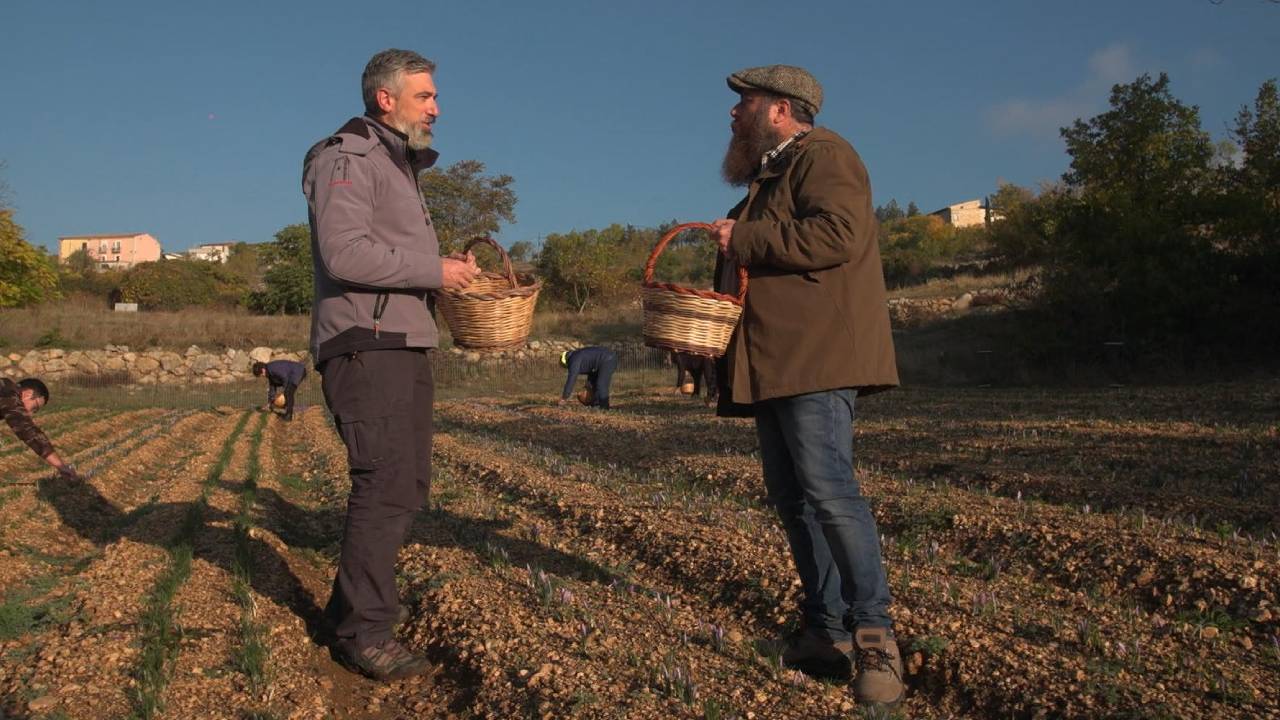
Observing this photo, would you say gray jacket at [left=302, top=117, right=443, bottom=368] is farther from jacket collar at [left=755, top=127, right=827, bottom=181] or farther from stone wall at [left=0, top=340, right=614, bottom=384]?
stone wall at [left=0, top=340, right=614, bottom=384]

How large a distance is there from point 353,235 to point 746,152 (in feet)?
4.84

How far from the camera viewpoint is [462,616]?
4266 mm

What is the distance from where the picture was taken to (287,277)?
5041 cm

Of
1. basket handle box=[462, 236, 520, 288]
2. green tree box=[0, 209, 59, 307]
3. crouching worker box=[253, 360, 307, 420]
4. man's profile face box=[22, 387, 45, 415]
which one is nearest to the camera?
basket handle box=[462, 236, 520, 288]

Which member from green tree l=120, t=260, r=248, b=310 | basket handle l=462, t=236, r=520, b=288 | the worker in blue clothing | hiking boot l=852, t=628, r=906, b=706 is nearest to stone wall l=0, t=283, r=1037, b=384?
the worker in blue clothing

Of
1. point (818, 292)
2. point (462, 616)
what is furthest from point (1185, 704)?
point (462, 616)

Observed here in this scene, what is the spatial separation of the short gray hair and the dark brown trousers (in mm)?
1010

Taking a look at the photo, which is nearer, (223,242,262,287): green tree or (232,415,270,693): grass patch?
(232,415,270,693): grass patch

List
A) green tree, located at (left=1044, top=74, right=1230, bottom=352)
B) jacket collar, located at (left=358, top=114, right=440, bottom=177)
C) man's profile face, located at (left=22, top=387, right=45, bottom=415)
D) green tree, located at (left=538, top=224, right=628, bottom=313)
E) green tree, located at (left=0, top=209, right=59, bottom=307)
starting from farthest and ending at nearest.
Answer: green tree, located at (left=538, top=224, right=628, bottom=313) → green tree, located at (left=0, top=209, right=59, bottom=307) → green tree, located at (left=1044, top=74, right=1230, bottom=352) → man's profile face, located at (left=22, top=387, right=45, bottom=415) → jacket collar, located at (left=358, top=114, right=440, bottom=177)

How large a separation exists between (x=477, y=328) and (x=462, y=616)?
4.15 ft

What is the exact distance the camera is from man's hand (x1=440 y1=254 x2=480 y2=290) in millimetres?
3717

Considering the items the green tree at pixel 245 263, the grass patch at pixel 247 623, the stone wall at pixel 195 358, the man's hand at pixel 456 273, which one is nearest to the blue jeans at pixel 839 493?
the man's hand at pixel 456 273

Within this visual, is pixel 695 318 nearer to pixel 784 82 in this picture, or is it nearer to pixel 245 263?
pixel 784 82

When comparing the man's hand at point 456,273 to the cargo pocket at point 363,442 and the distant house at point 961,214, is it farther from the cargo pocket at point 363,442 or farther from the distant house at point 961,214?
the distant house at point 961,214
